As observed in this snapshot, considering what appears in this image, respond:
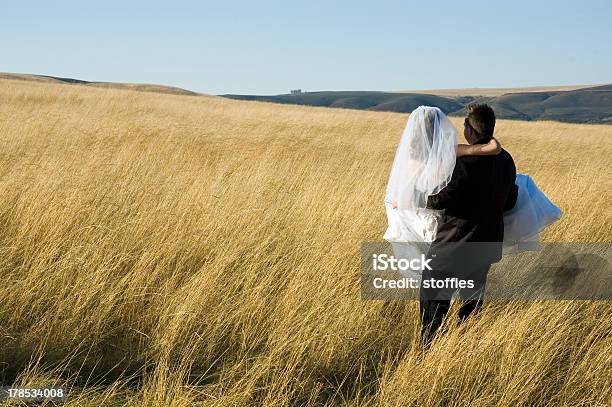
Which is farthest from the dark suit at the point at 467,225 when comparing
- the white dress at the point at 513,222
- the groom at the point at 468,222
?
the white dress at the point at 513,222

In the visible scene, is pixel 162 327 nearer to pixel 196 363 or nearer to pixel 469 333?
pixel 196 363

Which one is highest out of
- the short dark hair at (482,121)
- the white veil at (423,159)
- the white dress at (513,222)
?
the short dark hair at (482,121)

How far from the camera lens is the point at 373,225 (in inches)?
219

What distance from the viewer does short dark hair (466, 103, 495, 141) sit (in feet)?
11.7

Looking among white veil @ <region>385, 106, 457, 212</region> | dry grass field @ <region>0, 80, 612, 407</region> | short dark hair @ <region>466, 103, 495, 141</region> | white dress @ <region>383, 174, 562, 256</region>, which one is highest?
short dark hair @ <region>466, 103, 495, 141</region>

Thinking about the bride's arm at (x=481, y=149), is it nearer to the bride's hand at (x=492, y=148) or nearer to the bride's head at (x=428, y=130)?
the bride's hand at (x=492, y=148)

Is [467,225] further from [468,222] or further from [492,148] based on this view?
[492,148]

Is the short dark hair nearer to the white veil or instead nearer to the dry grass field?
the white veil

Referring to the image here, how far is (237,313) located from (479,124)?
6.40ft

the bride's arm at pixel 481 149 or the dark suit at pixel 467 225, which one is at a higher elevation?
the bride's arm at pixel 481 149

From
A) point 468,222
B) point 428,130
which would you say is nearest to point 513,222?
point 468,222

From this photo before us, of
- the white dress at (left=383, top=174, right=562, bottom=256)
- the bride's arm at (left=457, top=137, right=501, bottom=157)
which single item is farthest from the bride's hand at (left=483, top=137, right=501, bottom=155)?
the white dress at (left=383, top=174, right=562, bottom=256)

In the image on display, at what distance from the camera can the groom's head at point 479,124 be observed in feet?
11.7

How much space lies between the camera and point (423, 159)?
362 cm
